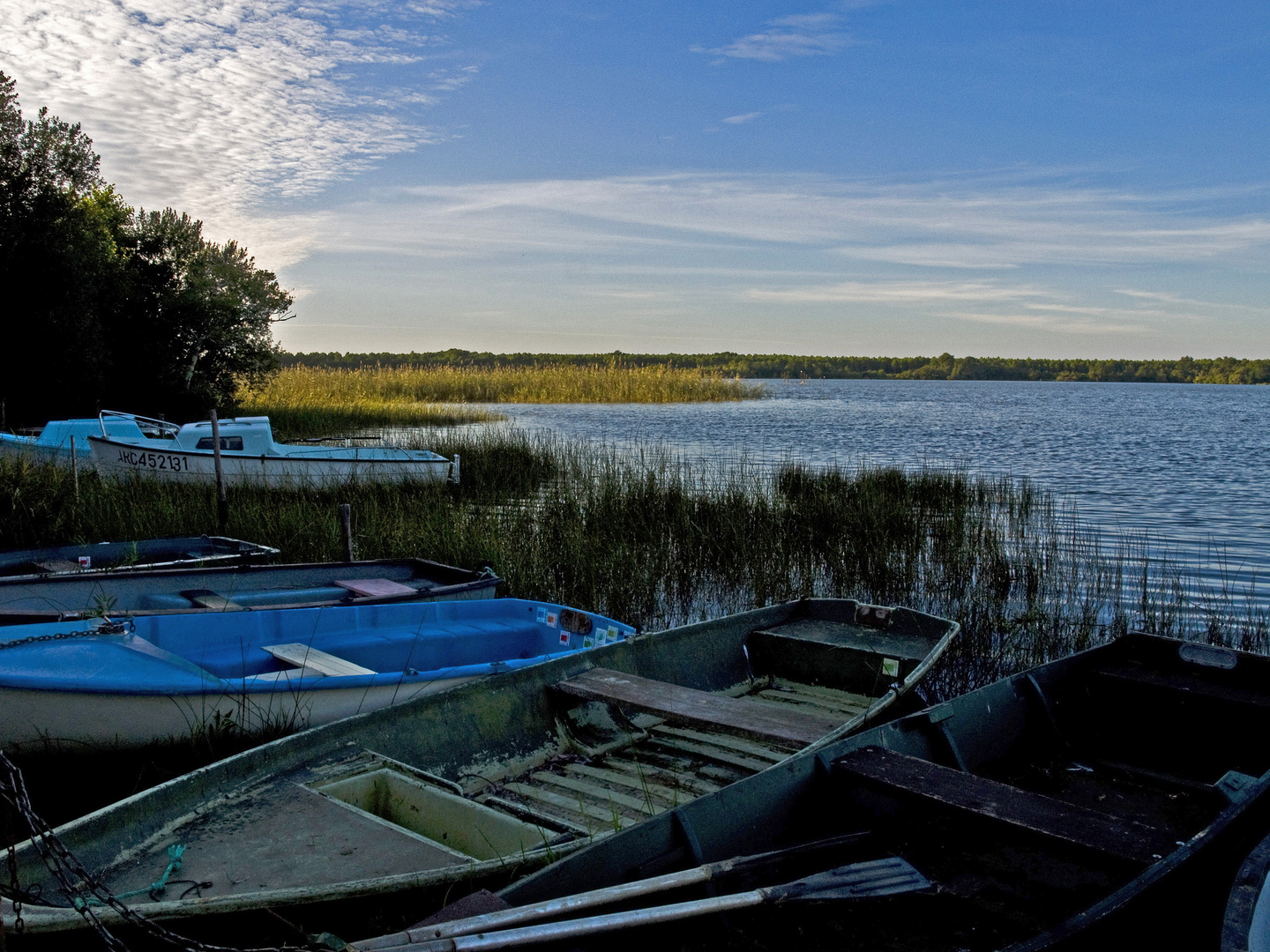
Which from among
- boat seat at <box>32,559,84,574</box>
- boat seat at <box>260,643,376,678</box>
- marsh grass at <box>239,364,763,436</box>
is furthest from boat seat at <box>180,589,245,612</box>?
marsh grass at <box>239,364,763,436</box>

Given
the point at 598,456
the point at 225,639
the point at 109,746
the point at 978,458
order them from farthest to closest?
the point at 978,458 → the point at 598,456 → the point at 225,639 → the point at 109,746

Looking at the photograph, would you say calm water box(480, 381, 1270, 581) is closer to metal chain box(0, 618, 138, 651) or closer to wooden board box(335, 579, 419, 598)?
wooden board box(335, 579, 419, 598)

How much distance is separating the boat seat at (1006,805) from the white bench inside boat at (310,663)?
275 cm

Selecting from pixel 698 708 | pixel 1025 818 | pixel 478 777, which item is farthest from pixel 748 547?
pixel 1025 818

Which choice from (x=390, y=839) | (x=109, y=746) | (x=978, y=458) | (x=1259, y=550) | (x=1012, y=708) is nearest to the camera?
(x=390, y=839)

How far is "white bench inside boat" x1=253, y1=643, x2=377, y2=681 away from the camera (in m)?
5.08

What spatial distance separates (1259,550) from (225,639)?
11765mm

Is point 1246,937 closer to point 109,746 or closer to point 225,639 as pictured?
point 109,746

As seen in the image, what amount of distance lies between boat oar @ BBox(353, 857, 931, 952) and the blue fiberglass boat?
2.29 meters

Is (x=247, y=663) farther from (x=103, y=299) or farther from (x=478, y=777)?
(x=103, y=299)

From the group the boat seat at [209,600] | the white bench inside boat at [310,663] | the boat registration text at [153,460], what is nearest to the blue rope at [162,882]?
the white bench inside boat at [310,663]

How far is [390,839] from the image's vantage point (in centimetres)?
314

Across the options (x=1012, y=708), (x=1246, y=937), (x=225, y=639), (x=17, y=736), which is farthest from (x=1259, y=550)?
(x=17, y=736)

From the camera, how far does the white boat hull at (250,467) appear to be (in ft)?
43.8
